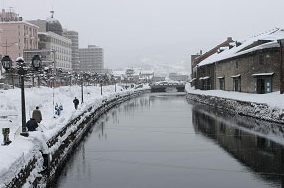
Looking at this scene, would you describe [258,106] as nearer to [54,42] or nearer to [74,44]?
[54,42]

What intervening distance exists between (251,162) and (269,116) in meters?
13.3

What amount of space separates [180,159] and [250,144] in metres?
5.57

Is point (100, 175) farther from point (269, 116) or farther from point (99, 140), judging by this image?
point (269, 116)

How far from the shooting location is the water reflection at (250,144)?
1376cm

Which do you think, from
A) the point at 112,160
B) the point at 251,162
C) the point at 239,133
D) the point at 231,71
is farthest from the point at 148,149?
the point at 231,71

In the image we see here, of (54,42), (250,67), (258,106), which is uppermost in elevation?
(54,42)

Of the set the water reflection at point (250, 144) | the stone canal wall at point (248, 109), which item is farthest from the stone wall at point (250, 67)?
the water reflection at point (250, 144)

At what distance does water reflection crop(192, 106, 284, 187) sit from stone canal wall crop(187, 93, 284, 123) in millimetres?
838

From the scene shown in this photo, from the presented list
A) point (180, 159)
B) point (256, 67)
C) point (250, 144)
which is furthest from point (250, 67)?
point (180, 159)

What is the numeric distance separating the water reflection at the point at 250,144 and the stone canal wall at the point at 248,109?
838mm

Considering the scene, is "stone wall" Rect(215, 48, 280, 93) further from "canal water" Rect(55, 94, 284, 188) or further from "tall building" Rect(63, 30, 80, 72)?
"tall building" Rect(63, 30, 80, 72)

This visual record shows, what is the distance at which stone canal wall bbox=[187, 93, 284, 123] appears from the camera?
2598 cm

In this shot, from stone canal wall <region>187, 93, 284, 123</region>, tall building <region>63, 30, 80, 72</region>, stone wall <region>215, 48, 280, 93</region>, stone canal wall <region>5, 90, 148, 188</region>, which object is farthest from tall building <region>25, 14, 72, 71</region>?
stone canal wall <region>5, 90, 148, 188</region>

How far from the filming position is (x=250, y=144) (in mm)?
19016
